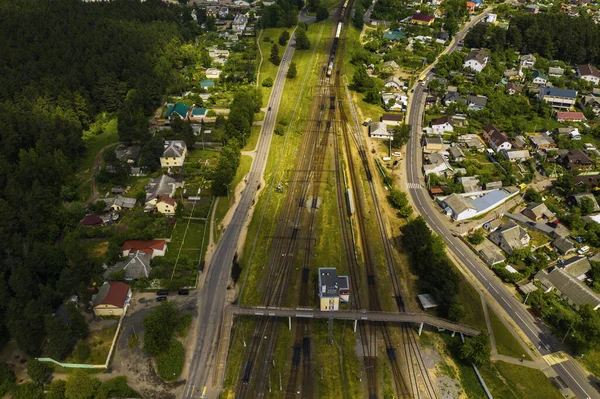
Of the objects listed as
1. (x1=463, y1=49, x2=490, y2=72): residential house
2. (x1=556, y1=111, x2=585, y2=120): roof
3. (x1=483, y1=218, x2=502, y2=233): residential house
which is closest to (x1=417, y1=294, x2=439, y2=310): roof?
(x1=483, y1=218, x2=502, y2=233): residential house

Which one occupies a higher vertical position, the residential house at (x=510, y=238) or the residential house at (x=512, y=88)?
the residential house at (x=512, y=88)

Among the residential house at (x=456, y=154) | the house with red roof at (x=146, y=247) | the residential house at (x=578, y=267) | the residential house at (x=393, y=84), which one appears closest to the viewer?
the residential house at (x=578, y=267)

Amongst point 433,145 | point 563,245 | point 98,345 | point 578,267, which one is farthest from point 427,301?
point 433,145

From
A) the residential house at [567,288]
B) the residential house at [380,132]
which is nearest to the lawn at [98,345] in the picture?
the residential house at [567,288]

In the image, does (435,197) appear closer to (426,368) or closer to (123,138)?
(426,368)

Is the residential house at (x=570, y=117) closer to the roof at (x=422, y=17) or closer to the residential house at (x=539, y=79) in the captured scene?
the residential house at (x=539, y=79)

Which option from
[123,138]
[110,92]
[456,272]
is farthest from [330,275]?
[110,92]

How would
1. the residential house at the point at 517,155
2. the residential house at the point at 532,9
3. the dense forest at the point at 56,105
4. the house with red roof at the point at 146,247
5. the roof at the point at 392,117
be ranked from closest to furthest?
the dense forest at the point at 56,105
the house with red roof at the point at 146,247
the residential house at the point at 517,155
the roof at the point at 392,117
the residential house at the point at 532,9
